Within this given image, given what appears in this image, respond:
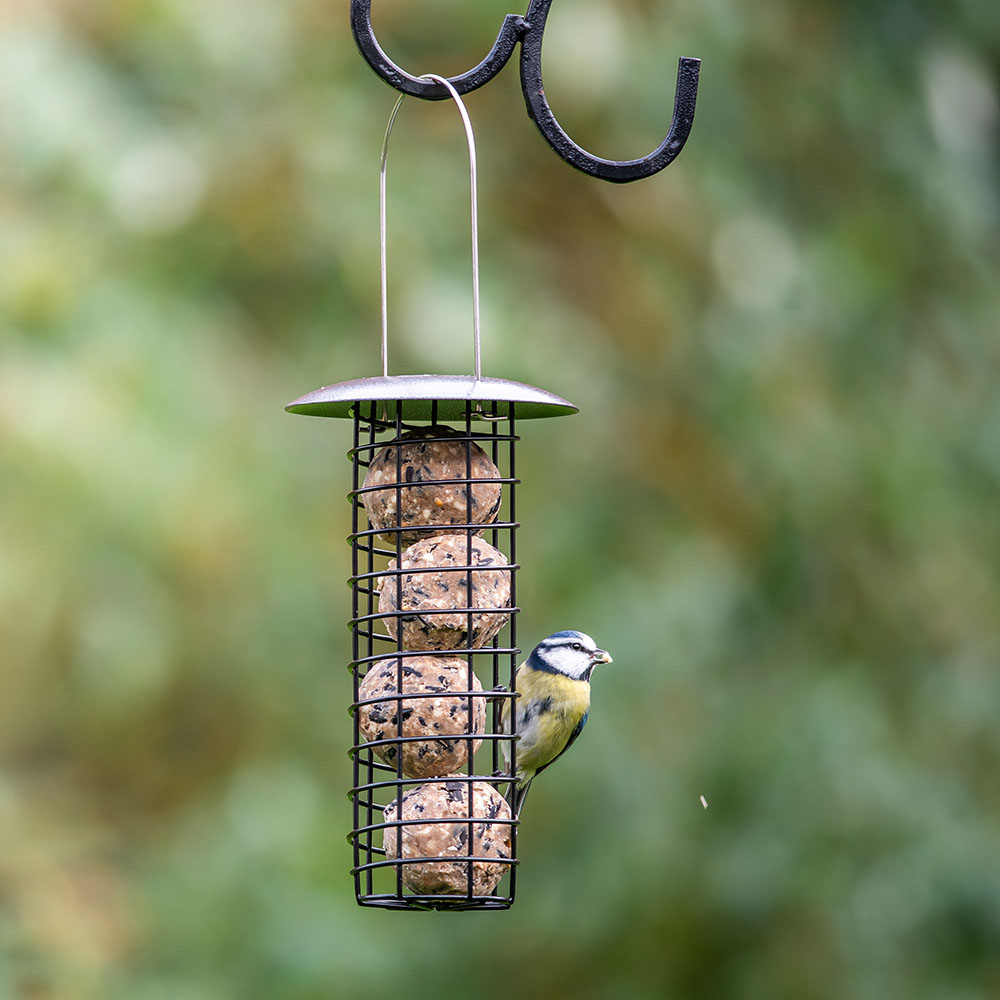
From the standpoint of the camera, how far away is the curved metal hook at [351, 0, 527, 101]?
3.24m

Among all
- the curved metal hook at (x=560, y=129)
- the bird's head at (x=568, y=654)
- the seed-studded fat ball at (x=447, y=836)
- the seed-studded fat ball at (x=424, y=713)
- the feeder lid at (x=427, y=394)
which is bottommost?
the seed-studded fat ball at (x=447, y=836)

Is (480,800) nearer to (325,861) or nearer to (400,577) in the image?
(400,577)

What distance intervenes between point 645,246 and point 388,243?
1215mm

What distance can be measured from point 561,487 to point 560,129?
3.87 meters

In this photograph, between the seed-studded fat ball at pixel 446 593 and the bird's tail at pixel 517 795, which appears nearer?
the seed-studded fat ball at pixel 446 593

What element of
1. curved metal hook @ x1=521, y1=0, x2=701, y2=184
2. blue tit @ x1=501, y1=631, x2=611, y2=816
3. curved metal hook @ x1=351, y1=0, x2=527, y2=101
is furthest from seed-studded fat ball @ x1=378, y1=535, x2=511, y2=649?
curved metal hook @ x1=351, y1=0, x2=527, y2=101

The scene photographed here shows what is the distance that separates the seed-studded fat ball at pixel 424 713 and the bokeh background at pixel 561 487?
248 cm

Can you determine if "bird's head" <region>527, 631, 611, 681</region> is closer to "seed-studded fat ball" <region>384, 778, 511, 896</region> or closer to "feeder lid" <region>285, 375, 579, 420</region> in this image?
"seed-studded fat ball" <region>384, 778, 511, 896</region>

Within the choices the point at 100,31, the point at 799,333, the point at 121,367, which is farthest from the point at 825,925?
the point at 100,31

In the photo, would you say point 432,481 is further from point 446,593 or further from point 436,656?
point 436,656

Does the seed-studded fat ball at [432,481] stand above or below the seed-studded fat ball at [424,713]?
above

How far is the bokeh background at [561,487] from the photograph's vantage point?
6.39 meters

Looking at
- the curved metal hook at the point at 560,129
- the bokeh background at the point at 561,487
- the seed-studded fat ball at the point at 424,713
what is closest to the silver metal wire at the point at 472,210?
the curved metal hook at the point at 560,129

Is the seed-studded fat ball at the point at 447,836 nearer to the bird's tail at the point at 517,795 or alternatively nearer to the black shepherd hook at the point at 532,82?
the bird's tail at the point at 517,795
